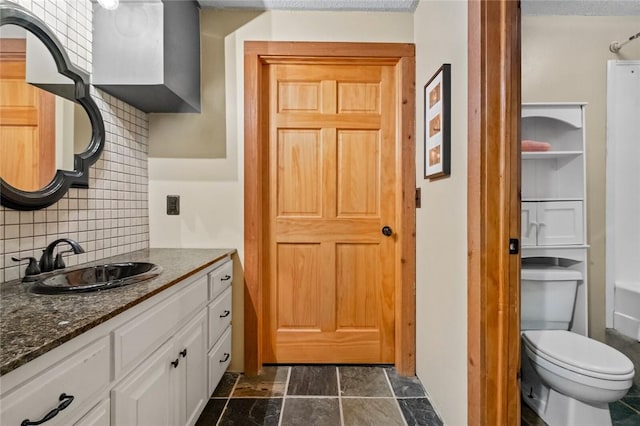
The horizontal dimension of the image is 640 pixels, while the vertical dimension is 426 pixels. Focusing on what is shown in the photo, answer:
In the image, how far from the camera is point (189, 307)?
4.29 feet

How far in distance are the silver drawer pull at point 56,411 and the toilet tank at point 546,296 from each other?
2.10 meters

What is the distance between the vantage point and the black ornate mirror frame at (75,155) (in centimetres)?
108

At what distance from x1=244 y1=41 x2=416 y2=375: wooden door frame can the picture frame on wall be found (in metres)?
0.23

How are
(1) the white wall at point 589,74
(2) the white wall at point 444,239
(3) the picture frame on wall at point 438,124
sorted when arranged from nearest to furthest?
(2) the white wall at point 444,239 < (3) the picture frame on wall at point 438,124 < (1) the white wall at point 589,74

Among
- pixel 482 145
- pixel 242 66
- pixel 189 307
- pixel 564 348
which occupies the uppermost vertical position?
pixel 242 66

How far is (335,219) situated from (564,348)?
1351mm

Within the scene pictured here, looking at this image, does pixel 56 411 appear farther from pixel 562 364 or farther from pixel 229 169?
pixel 562 364

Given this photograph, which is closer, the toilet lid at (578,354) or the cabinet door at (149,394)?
the cabinet door at (149,394)

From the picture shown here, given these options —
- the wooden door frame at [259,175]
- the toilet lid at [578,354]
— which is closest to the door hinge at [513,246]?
the toilet lid at [578,354]

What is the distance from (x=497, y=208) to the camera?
3.82 ft

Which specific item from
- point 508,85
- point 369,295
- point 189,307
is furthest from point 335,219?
point 508,85

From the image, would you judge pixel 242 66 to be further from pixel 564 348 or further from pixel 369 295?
pixel 564 348

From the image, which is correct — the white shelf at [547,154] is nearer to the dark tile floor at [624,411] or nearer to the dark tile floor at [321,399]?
the dark tile floor at [624,411]

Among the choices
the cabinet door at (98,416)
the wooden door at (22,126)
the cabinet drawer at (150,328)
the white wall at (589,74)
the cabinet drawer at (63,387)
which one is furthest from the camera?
the white wall at (589,74)
